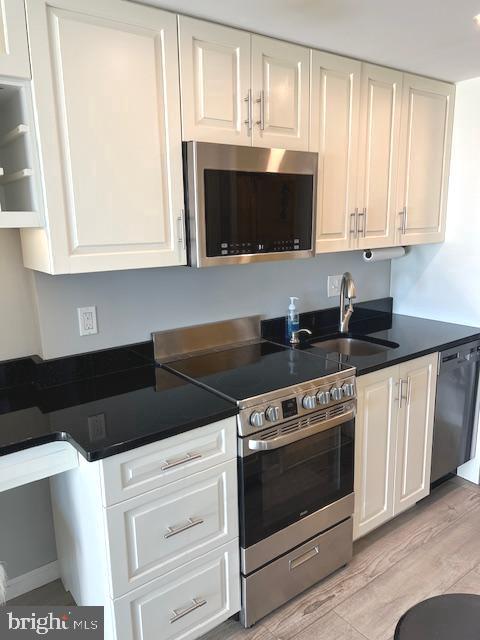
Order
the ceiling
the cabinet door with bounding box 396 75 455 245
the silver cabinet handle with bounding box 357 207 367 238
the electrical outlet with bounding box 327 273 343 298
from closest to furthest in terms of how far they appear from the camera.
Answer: the ceiling, the silver cabinet handle with bounding box 357 207 367 238, the cabinet door with bounding box 396 75 455 245, the electrical outlet with bounding box 327 273 343 298

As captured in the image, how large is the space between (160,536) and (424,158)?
2284mm

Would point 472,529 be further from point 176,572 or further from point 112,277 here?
point 112,277

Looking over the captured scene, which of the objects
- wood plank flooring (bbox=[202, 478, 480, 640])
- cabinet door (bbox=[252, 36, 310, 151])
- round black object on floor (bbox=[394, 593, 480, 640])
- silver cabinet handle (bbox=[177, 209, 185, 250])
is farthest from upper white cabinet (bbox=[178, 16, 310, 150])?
wood plank flooring (bbox=[202, 478, 480, 640])

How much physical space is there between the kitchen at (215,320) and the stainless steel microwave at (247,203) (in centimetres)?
1

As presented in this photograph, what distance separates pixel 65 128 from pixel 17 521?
1.56 metres

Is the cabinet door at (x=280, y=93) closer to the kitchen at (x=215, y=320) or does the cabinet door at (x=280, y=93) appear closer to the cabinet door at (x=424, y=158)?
the kitchen at (x=215, y=320)

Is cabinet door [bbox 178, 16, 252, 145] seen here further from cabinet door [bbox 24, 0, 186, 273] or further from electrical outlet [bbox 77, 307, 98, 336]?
electrical outlet [bbox 77, 307, 98, 336]

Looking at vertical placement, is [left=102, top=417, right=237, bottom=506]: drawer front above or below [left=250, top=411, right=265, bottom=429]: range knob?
below

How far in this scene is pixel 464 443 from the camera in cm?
267

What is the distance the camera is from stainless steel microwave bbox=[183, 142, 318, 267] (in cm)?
173

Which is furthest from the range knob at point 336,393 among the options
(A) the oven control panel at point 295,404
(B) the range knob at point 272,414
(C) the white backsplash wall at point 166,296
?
(C) the white backsplash wall at point 166,296

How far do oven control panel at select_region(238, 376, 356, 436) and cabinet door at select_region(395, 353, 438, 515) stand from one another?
46cm

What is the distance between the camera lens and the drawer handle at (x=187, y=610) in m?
1.59

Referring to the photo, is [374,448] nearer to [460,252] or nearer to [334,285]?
[334,285]
